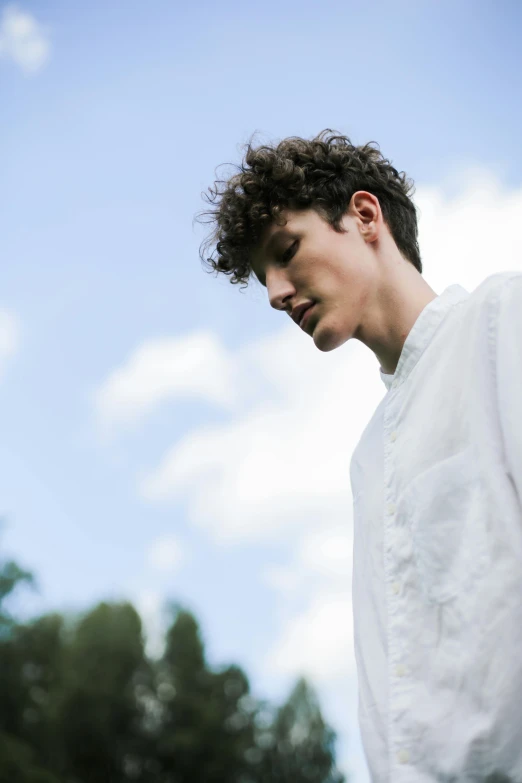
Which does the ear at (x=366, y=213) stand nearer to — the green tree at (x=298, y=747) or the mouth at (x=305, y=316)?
the mouth at (x=305, y=316)

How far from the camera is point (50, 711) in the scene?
3350 cm

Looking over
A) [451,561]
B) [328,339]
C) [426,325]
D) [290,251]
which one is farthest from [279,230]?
[451,561]

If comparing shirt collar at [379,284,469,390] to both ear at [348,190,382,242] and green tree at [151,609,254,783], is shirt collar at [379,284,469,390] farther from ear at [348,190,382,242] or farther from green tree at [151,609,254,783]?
green tree at [151,609,254,783]

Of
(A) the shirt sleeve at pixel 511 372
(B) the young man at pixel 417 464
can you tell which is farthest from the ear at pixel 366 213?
(A) the shirt sleeve at pixel 511 372

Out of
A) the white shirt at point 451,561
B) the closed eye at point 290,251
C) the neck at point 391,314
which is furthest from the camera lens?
the closed eye at point 290,251

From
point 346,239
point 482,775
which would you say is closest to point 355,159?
point 346,239

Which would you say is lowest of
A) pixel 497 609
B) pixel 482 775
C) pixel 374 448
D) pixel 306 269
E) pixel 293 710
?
pixel 482 775

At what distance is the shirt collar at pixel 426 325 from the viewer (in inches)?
74.0

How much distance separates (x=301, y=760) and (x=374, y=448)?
3612 centimetres

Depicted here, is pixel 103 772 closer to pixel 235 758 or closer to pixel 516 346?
pixel 235 758

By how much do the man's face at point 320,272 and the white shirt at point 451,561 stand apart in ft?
0.73

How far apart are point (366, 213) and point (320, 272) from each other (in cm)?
30

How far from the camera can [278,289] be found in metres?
2.14

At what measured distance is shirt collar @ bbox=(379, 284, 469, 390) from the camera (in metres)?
1.88
